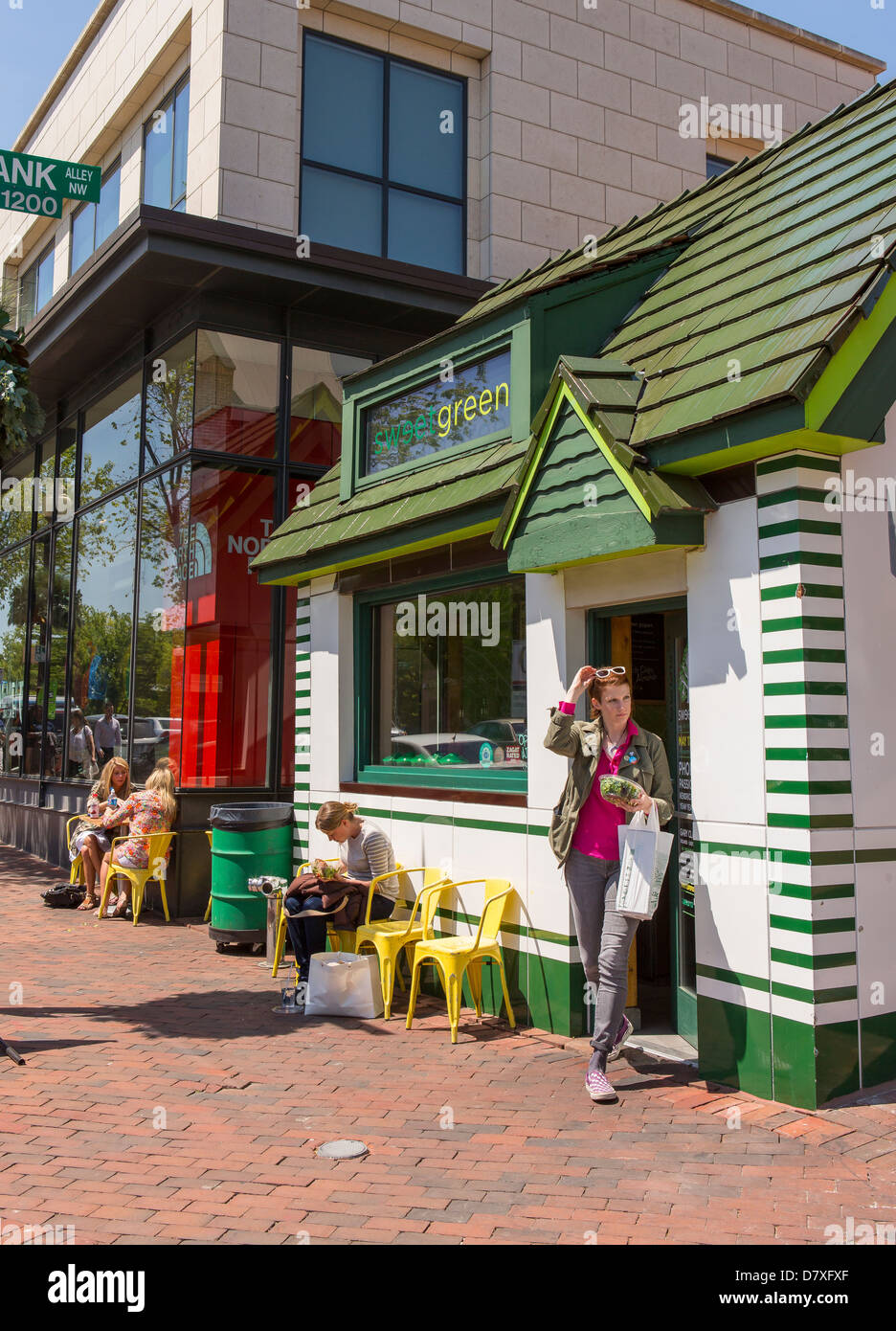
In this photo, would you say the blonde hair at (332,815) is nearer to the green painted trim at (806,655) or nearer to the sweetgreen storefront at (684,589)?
the sweetgreen storefront at (684,589)

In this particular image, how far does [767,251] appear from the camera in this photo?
19.4 feet

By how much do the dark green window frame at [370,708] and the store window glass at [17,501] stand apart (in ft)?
33.3

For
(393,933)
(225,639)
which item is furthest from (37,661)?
(393,933)

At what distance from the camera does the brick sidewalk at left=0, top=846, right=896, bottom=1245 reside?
3707 millimetres

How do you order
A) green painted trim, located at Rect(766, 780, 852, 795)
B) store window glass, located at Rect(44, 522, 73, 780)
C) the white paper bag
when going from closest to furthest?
green painted trim, located at Rect(766, 780, 852, 795) < the white paper bag < store window glass, located at Rect(44, 522, 73, 780)

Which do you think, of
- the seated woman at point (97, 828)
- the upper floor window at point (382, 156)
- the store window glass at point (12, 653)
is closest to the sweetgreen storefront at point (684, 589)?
the seated woman at point (97, 828)

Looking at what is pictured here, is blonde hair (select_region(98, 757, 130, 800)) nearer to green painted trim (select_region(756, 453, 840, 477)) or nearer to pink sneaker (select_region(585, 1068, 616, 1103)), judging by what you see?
pink sneaker (select_region(585, 1068, 616, 1103))

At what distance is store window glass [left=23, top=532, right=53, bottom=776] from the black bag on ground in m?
4.53

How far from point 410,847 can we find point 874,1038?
3479mm

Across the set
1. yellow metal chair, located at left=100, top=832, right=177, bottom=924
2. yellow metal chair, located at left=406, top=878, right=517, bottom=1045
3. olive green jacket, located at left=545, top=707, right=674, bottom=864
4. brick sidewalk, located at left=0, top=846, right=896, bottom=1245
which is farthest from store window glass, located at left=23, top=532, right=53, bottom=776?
olive green jacket, located at left=545, top=707, right=674, bottom=864

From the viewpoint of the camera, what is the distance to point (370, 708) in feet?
28.1

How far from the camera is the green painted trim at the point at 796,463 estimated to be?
486 cm
